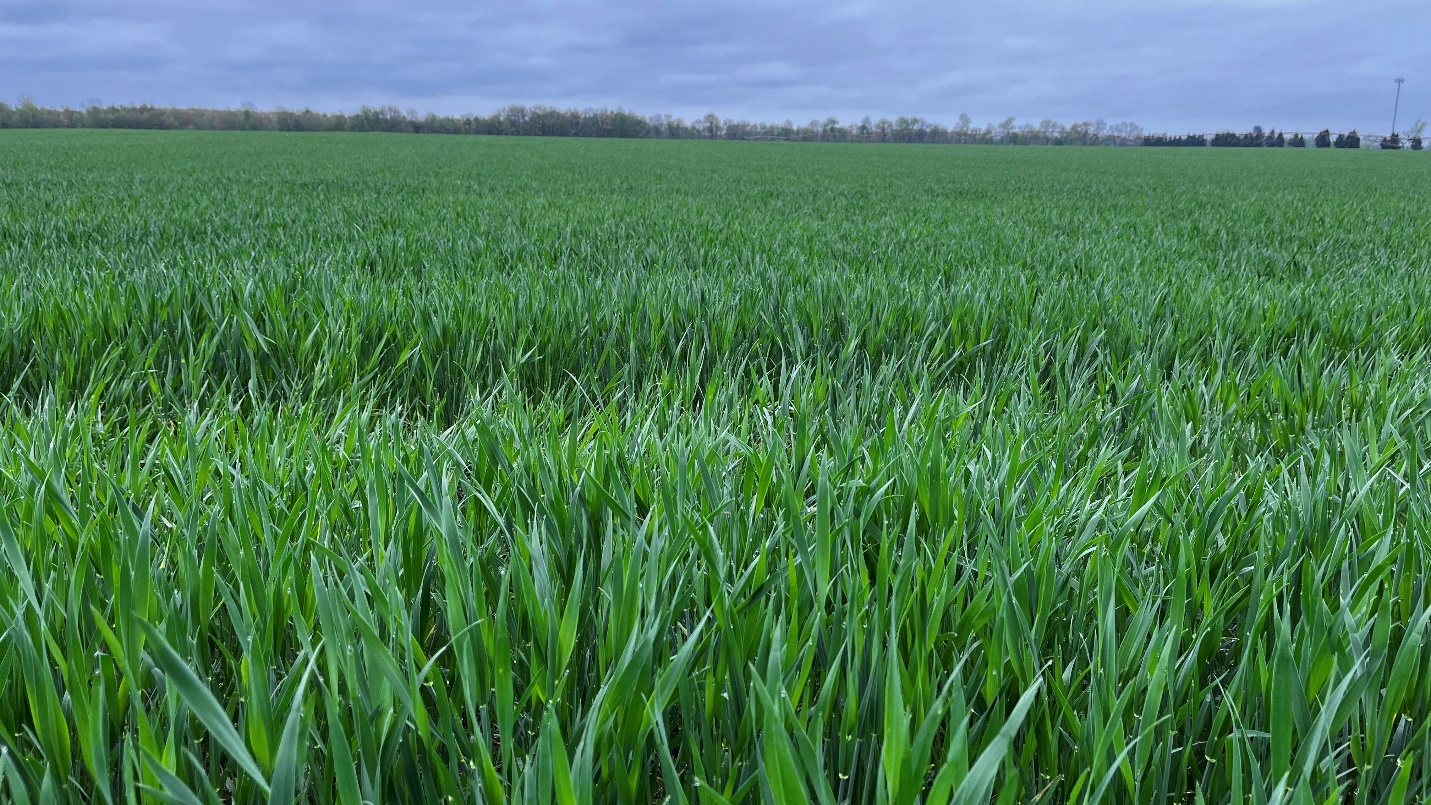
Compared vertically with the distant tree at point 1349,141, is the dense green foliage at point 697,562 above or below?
below

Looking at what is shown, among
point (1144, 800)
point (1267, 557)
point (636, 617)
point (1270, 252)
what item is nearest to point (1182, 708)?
point (1144, 800)

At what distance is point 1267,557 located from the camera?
104cm

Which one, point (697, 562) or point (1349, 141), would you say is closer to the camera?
point (697, 562)

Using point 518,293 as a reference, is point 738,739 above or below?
below

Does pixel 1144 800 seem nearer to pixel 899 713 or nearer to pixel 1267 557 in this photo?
pixel 899 713

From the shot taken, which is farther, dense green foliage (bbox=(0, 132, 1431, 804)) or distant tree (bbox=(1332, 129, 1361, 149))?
distant tree (bbox=(1332, 129, 1361, 149))

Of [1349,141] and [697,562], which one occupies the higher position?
[1349,141]

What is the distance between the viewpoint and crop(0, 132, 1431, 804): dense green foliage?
2.20 ft

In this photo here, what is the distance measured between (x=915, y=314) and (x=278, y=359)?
6.81ft

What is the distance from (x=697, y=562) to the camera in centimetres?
93

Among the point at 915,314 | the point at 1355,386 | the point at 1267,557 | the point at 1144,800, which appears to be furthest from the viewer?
the point at 915,314

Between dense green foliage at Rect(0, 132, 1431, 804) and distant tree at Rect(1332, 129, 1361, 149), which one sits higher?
distant tree at Rect(1332, 129, 1361, 149)

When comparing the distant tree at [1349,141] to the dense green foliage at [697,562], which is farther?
the distant tree at [1349,141]

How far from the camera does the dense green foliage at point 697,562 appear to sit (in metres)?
0.67
